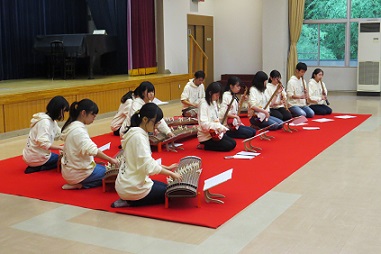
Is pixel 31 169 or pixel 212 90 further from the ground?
pixel 212 90

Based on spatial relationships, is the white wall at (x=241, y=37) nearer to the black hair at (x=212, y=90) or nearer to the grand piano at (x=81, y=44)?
the grand piano at (x=81, y=44)

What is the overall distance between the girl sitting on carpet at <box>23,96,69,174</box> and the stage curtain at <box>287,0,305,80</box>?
10068 millimetres

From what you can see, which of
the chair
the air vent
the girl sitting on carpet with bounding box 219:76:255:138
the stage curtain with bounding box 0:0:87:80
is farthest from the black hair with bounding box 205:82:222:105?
the air vent

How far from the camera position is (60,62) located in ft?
40.6

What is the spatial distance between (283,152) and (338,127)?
Result: 7.77ft

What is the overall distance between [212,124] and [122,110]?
5.77ft

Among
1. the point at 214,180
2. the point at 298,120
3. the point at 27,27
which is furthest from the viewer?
the point at 27,27

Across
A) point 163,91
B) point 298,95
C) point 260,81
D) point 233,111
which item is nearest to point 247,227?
point 233,111

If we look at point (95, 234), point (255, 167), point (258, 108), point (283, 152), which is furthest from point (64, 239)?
point (258, 108)

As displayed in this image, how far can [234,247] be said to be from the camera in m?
3.87

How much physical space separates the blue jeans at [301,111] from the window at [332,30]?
550 centimetres

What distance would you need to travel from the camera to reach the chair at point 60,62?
38.1ft

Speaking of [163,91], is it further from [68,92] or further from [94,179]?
[94,179]

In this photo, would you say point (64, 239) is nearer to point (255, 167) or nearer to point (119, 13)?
point (255, 167)
